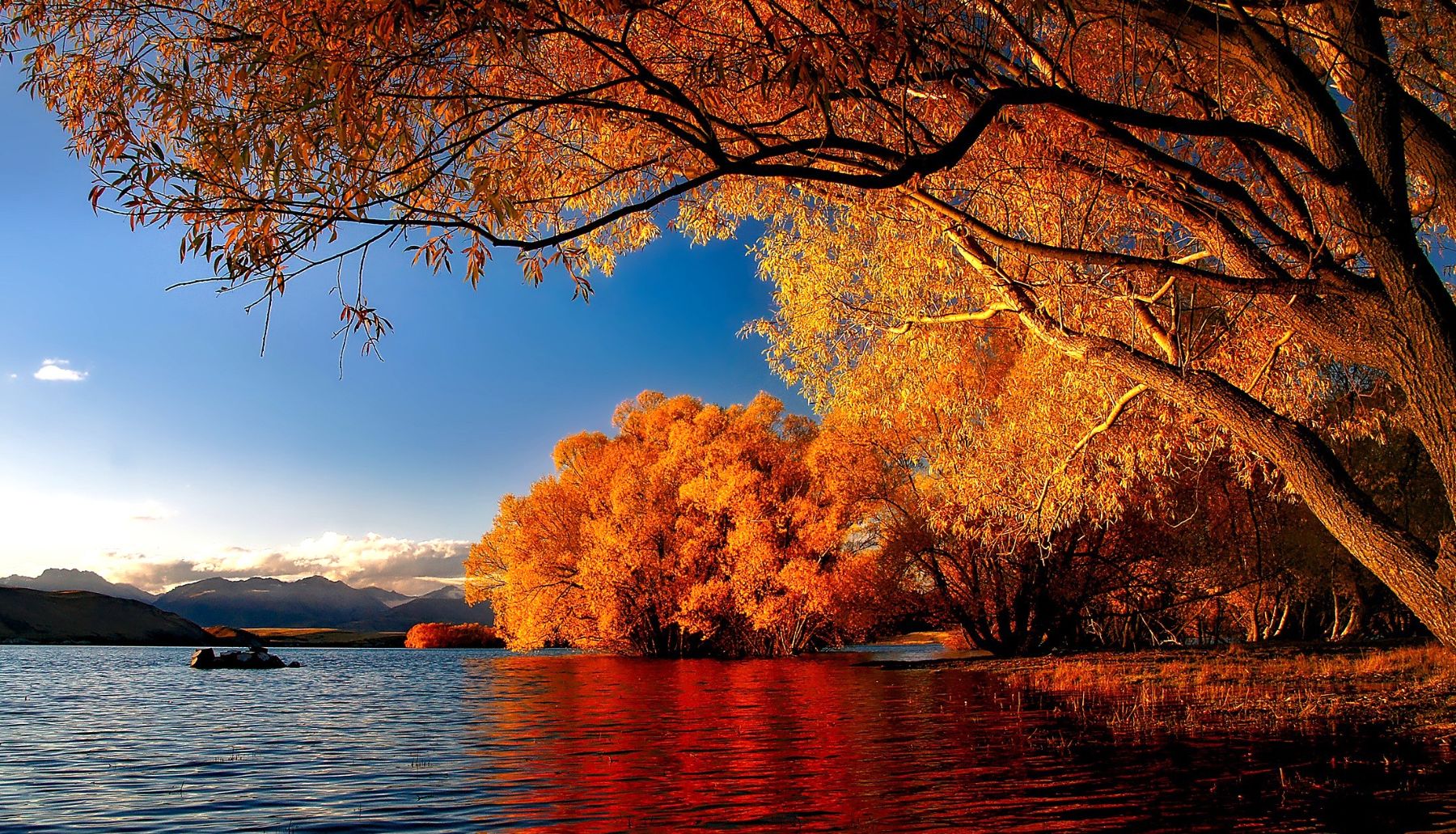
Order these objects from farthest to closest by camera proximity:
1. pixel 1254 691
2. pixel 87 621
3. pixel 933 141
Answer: pixel 87 621, pixel 1254 691, pixel 933 141

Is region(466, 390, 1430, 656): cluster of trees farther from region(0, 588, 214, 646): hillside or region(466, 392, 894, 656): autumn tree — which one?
region(0, 588, 214, 646): hillside

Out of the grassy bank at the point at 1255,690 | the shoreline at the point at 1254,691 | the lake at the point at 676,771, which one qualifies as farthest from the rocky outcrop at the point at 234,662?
the grassy bank at the point at 1255,690

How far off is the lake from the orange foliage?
47.2 meters

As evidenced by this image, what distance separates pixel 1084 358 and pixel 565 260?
5.19 metres

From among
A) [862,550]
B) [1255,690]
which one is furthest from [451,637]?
[1255,690]

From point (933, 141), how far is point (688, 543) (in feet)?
83.4

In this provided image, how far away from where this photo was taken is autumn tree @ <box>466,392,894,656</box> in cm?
2712

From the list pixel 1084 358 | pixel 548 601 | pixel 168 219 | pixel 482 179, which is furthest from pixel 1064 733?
pixel 548 601

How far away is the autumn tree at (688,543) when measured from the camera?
27125mm

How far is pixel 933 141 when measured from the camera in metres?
6.24

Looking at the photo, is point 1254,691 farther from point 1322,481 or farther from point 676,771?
point 676,771

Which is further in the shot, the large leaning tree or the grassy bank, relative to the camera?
the grassy bank

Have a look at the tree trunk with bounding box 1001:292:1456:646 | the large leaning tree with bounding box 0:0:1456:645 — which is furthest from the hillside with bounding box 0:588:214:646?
the tree trunk with bounding box 1001:292:1456:646

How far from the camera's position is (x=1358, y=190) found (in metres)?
7.11
